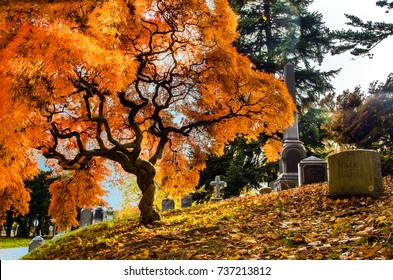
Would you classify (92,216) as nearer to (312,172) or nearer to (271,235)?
(312,172)

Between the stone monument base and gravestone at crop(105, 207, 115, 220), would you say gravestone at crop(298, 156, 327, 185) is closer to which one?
the stone monument base

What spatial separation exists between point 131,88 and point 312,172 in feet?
16.1

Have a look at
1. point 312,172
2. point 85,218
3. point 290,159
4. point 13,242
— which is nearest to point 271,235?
point 312,172

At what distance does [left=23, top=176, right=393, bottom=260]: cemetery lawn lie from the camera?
383 centimetres

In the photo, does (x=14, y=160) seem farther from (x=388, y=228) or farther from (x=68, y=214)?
(x=388, y=228)

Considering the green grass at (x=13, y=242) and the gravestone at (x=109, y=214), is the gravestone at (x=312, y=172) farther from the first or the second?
the green grass at (x=13, y=242)

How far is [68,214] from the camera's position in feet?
28.8

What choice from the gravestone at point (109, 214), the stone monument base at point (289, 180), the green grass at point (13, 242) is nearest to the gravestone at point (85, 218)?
the gravestone at point (109, 214)

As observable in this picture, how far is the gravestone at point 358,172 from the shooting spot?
5.97 m

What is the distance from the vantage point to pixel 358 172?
6.02 metres

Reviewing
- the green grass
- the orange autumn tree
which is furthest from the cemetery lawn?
the green grass

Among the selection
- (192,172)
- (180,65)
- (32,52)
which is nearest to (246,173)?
(192,172)

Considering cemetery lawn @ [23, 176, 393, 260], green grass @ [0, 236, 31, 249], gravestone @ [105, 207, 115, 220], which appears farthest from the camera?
gravestone @ [105, 207, 115, 220]

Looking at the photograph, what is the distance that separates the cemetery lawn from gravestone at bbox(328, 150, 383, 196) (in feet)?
0.62
